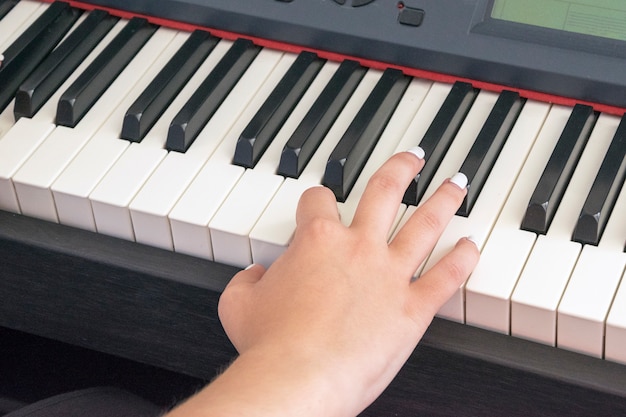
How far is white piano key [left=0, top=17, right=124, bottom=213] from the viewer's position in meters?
1.35

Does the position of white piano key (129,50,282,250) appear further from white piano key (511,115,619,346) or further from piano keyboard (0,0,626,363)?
white piano key (511,115,619,346)

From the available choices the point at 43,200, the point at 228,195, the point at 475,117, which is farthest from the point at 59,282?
the point at 475,117

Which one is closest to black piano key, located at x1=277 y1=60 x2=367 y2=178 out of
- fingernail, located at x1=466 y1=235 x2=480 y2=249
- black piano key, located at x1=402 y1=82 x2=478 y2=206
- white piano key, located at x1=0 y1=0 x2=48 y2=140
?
black piano key, located at x1=402 y1=82 x2=478 y2=206

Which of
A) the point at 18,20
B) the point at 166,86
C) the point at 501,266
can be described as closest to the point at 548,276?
the point at 501,266

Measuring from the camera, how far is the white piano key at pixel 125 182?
1.30 metres

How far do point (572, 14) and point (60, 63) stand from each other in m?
0.69

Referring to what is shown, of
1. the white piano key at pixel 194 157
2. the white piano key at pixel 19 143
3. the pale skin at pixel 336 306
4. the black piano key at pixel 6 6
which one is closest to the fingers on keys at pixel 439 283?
the pale skin at pixel 336 306

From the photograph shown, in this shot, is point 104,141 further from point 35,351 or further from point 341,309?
point 35,351

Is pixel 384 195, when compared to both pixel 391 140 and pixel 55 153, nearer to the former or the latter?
pixel 391 140

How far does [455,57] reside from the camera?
141 centimetres

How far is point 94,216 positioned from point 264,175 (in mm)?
212

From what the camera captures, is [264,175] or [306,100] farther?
[306,100]

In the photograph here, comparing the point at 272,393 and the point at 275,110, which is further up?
the point at 275,110

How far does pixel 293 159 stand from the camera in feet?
4.30
